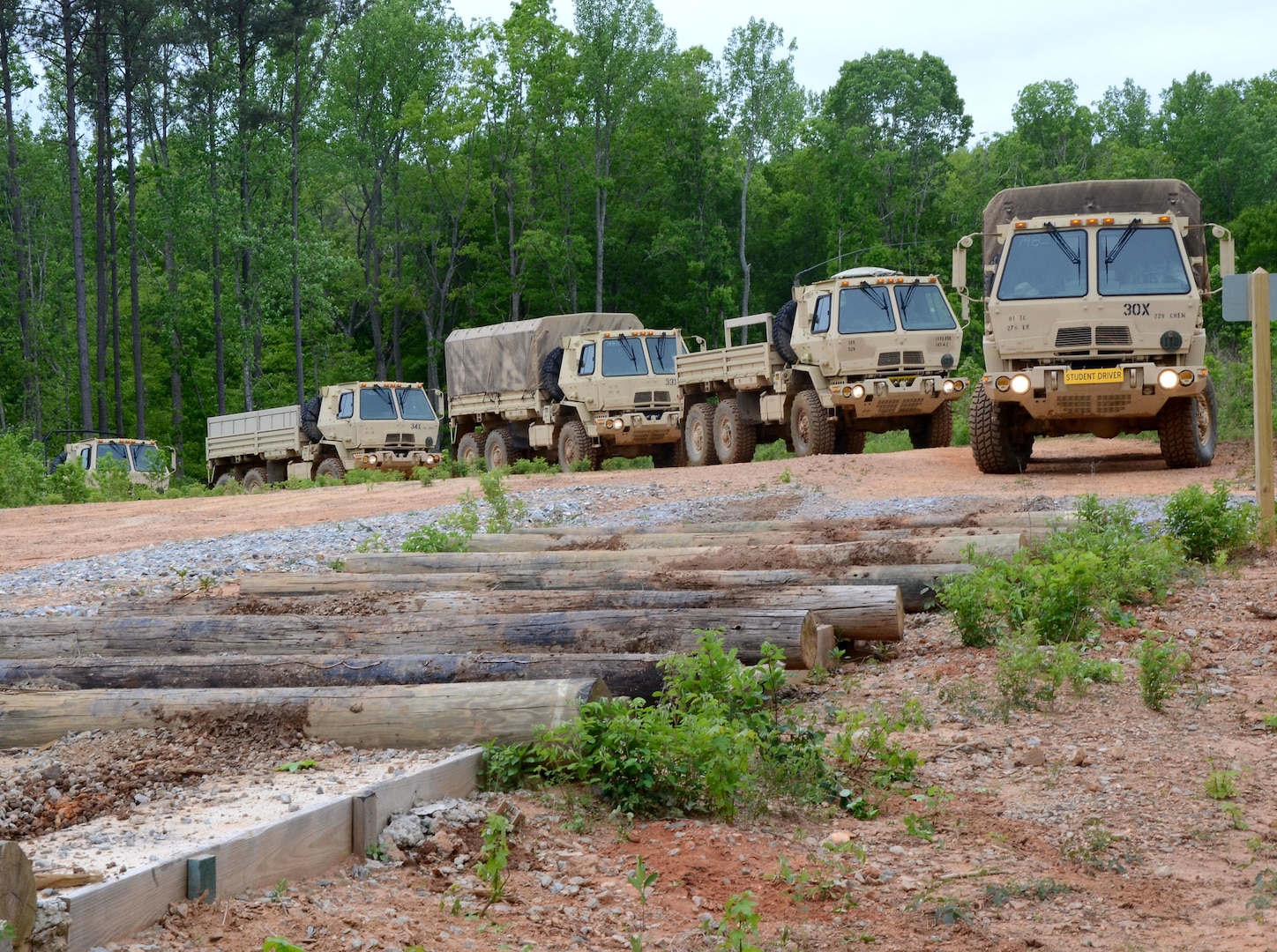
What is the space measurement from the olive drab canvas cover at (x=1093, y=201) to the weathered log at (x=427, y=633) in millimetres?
10227

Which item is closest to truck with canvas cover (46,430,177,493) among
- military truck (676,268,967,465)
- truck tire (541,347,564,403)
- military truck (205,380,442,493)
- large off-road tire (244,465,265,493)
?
large off-road tire (244,465,265,493)

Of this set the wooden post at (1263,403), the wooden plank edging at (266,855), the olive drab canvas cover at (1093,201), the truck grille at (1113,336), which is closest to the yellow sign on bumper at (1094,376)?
the truck grille at (1113,336)

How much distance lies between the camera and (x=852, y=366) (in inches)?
816

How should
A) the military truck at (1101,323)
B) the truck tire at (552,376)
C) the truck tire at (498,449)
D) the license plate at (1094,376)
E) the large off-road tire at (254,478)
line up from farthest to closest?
1. the large off-road tire at (254,478)
2. the truck tire at (498,449)
3. the truck tire at (552,376)
4. the military truck at (1101,323)
5. the license plate at (1094,376)

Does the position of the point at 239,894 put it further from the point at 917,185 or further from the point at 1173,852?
the point at 917,185

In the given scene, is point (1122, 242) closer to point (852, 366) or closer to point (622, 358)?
point (852, 366)

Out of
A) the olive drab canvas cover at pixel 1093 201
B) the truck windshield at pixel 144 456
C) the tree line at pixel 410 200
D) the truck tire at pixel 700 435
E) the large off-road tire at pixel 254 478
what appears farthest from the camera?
the tree line at pixel 410 200

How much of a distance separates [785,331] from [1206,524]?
12836mm

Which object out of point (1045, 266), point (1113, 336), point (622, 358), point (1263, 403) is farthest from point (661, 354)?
point (1263, 403)

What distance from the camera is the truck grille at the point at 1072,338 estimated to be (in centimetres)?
1536

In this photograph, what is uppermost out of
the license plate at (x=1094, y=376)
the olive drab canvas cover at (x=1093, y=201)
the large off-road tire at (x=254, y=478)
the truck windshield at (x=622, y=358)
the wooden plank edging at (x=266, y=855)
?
the olive drab canvas cover at (x=1093, y=201)

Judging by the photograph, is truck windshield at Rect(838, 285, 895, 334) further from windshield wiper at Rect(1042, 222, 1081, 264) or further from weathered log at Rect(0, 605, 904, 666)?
weathered log at Rect(0, 605, 904, 666)

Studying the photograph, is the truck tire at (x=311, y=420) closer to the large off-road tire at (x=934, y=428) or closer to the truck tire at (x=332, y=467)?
the truck tire at (x=332, y=467)

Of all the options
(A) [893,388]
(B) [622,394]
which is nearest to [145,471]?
(B) [622,394]
